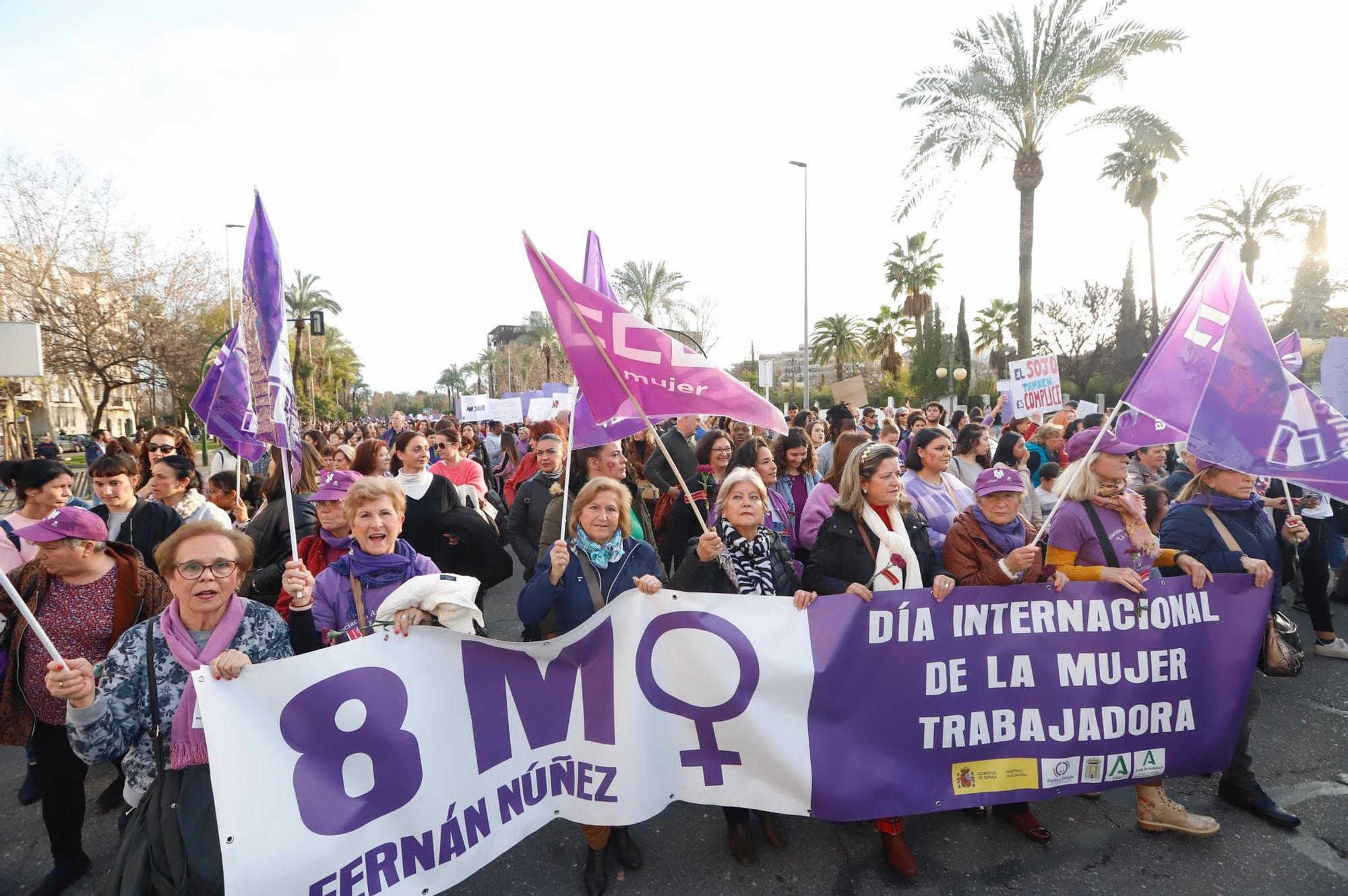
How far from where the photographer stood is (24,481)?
410 cm

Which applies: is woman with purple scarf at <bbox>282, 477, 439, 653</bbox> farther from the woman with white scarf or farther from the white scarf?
the white scarf

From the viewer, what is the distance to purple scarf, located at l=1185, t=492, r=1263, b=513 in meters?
3.73

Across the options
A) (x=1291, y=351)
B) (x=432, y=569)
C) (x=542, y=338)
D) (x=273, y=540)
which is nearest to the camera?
(x=432, y=569)

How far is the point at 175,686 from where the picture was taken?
242 centimetres

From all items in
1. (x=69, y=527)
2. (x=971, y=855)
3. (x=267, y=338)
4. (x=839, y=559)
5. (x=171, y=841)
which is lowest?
(x=971, y=855)

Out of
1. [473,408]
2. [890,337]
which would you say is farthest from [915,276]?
[473,408]

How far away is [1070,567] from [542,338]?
169 feet

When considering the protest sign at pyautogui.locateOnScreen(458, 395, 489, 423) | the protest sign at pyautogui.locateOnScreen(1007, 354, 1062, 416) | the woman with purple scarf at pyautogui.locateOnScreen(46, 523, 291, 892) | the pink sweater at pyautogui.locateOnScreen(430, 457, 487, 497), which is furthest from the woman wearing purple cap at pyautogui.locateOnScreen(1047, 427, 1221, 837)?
the protest sign at pyautogui.locateOnScreen(458, 395, 489, 423)

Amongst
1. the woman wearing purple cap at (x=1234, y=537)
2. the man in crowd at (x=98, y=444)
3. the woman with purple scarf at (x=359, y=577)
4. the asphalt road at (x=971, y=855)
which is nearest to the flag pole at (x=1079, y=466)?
the woman wearing purple cap at (x=1234, y=537)

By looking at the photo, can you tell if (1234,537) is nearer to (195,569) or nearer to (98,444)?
(195,569)

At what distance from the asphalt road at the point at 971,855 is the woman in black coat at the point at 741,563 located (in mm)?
109

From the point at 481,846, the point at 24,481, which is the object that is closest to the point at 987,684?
the point at 481,846

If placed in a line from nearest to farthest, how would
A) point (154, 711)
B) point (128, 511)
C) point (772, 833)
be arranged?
point (154, 711) → point (772, 833) → point (128, 511)

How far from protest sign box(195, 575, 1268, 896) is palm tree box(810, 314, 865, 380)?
57.5m
